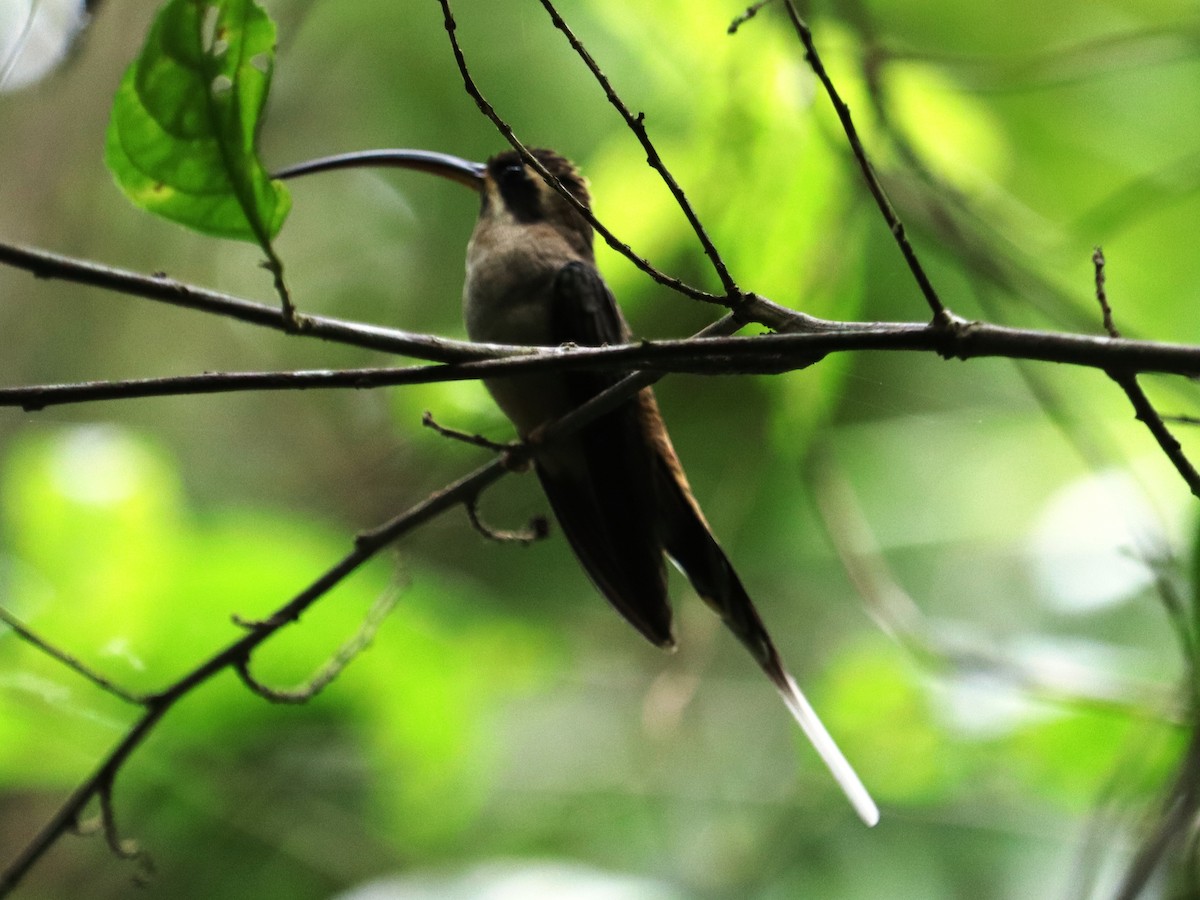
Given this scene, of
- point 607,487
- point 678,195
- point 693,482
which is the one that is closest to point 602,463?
point 607,487

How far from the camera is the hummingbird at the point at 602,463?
2609mm

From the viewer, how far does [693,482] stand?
12.6 ft

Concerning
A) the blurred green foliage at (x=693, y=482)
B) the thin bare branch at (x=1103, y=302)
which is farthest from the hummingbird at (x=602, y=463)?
the thin bare branch at (x=1103, y=302)

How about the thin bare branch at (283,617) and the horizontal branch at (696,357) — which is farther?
the thin bare branch at (283,617)

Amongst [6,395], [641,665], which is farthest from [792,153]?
[641,665]

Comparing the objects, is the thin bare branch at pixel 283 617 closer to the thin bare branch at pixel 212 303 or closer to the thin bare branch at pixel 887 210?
the thin bare branch at pixel 212 303

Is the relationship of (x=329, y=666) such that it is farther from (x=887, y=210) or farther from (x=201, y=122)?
(x=887, y=210)

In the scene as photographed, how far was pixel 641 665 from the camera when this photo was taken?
16.6 ft

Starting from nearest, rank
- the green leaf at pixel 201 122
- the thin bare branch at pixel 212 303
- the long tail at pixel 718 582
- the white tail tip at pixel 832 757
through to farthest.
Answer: the thin bare branch at pixel 212 303, the green leaf at pixel 201 122, the white tail tip at pixel 832 757, the long tail at pixel 718 582

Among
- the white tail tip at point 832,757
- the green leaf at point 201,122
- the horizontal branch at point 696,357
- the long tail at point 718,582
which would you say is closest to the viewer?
the horizontal branch at point 696,357

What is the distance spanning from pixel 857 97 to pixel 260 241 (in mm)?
1903

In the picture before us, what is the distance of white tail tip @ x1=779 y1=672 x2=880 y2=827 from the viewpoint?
2.38 m

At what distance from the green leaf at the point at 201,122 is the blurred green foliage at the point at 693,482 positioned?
2.54ft

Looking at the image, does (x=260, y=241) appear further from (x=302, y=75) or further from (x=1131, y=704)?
(x=302, y=75)
